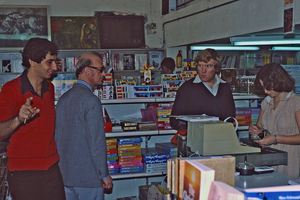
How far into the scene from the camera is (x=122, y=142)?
11.9ft

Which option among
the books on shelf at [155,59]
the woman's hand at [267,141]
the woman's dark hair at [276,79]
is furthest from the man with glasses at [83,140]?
the books on shelf at [155,59]

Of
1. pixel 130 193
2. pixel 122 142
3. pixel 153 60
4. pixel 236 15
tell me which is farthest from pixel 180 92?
pixel 153 60

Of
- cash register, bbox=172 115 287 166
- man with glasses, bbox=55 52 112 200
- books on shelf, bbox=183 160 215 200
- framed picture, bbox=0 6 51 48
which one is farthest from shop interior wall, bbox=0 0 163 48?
books on shelf, bbox=183 160 215 200

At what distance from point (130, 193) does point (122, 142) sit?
2.59 ft

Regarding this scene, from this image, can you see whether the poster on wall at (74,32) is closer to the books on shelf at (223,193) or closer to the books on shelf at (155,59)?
the books on shelf at (155,59)

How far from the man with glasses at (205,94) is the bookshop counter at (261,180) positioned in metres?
1.18

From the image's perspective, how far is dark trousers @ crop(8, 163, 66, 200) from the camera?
225 centimetres

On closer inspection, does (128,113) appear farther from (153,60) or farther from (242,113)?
(153,60)

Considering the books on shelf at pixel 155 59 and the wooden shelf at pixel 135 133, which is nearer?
the wooden shelf at pixel 135 133

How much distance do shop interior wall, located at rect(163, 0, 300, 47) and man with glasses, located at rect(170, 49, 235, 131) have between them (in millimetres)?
1221

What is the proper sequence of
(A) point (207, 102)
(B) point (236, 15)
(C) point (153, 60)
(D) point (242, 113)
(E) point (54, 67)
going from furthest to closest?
(C) point (153, 60), (B) point (236, 15), (D) point (242, 113), (A) point (207, 102), (E) point (54, 67)

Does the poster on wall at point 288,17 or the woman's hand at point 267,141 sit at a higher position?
the poster on wall at point 288,17

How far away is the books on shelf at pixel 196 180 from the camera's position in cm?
126

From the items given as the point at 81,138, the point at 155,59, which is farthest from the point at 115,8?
the point at 81,138
